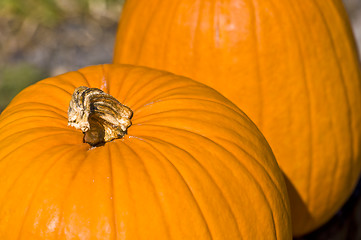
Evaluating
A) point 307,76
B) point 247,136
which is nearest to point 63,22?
point 307,76

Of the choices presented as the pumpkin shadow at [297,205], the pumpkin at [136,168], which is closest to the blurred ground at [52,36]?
the pumpkin shadow at [297,205]

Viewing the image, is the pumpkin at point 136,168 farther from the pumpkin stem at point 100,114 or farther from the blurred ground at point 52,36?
the blurred ground at point 52,36

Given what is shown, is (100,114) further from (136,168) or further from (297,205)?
(297,205)

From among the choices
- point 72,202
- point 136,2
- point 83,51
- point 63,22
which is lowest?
point 72,202

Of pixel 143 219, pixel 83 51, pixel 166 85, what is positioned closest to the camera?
pixel 143 219

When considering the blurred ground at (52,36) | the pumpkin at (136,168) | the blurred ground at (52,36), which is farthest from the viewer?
the blurred ground at (52,36)

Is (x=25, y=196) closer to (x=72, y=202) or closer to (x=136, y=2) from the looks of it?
(x=72, y=202)
